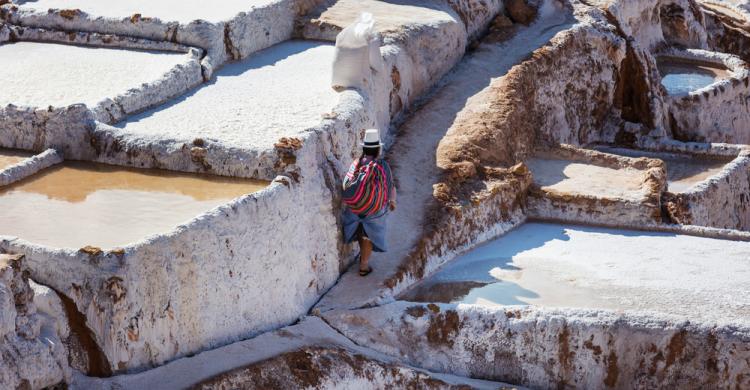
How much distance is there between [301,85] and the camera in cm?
1164

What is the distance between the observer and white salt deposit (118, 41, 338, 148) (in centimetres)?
1016

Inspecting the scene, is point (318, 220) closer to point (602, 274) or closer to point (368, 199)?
point (368, 199)

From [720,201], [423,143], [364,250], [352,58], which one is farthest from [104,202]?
[720,201]

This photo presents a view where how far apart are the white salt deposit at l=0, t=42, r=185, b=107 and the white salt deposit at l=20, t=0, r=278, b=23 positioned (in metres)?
0.64

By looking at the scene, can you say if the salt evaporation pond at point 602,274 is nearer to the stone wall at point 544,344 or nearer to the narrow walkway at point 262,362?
the stone wall at point 544,344

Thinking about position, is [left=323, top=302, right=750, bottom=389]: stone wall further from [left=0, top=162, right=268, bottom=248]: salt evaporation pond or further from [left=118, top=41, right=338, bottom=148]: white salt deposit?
[left=118, top=41, right=338, bottom=148]: white salt deposit

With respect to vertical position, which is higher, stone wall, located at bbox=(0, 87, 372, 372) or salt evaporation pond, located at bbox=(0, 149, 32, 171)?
salt evaporation pond, located at bbox=(0, 149, 32, 171)

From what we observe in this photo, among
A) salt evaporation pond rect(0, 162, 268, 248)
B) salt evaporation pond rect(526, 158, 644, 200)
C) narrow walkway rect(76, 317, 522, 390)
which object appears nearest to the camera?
narrow walkway rect(76, 317, 522, 390)

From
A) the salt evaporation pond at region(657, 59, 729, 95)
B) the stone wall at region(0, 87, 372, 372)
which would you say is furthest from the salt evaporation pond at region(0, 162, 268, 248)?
the salt evaporation pond at region(657, 59, 729, 95)

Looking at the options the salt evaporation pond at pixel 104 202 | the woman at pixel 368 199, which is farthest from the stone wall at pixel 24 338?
the woman at pixel 368 199

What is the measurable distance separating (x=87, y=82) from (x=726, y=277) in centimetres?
627

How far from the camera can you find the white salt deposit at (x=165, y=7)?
42.2ft

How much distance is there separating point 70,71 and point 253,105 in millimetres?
2063

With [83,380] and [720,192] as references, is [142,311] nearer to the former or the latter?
[83,380]
